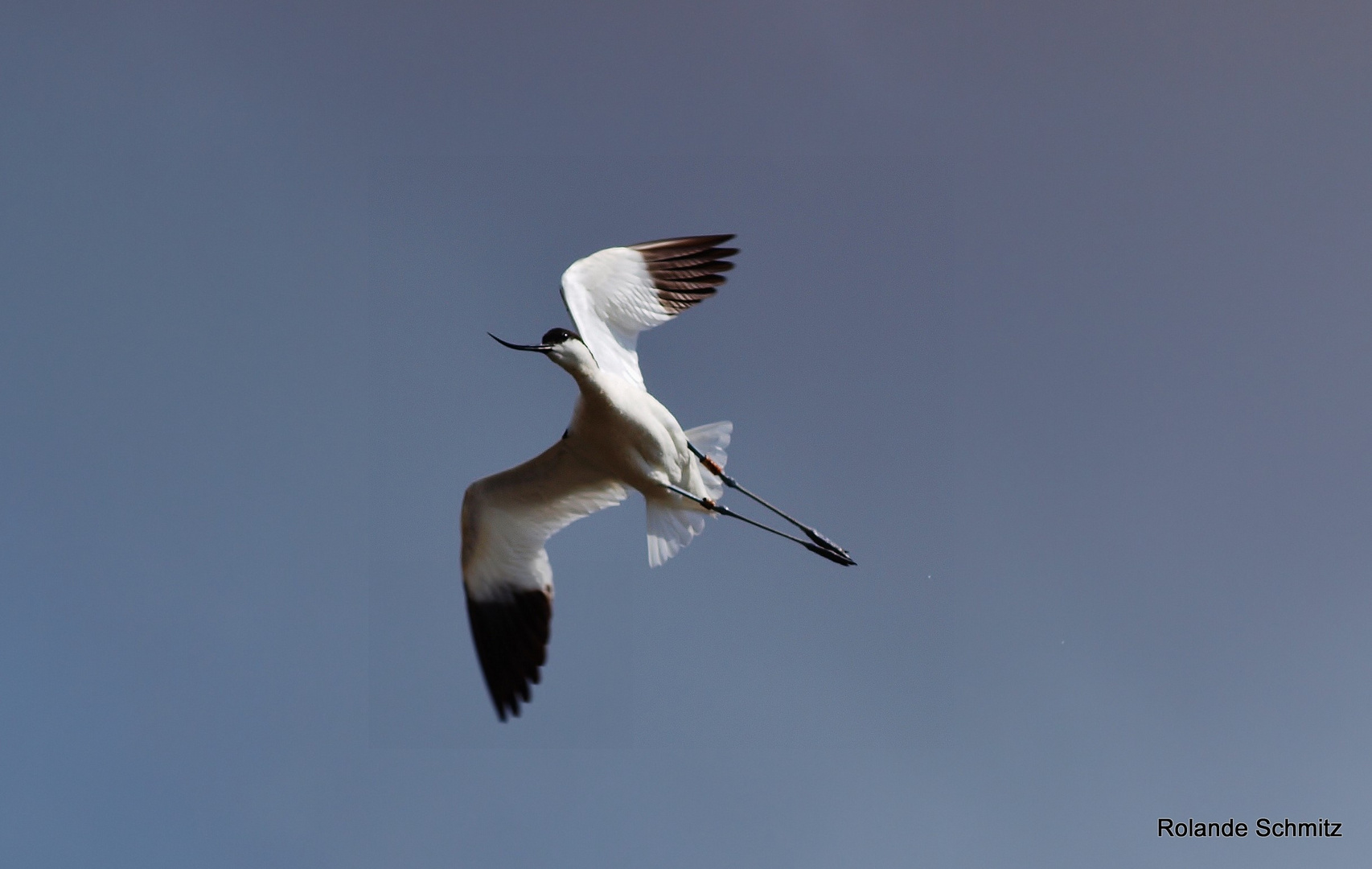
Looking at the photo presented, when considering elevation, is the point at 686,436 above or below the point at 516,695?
above

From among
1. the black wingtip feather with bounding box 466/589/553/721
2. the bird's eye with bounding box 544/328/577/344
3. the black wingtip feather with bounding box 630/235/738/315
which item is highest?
the black wingtip feather with bounding box 630/235/738/315

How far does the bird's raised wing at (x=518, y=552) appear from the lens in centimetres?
727

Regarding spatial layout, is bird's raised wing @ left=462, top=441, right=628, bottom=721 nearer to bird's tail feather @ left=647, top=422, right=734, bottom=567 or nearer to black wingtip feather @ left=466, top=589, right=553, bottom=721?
black wingtip feather @ left=466, top=589, right=553, bottom=721

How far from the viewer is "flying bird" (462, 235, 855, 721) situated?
681 cm

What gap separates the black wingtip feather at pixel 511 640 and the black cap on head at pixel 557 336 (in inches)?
71.9

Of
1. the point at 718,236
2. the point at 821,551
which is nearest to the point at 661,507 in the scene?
the point at 821,551

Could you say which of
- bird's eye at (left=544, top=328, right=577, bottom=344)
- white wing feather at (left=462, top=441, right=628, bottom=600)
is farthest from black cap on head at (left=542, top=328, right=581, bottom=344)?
white wing feather at (left=462, top=441, right=628, bottom=600)

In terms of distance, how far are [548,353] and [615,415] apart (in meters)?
0.56

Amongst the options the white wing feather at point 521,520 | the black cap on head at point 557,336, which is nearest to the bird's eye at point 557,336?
the black cap on head at point 557,336

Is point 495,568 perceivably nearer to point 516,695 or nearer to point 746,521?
point 516,695

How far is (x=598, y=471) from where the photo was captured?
24.2 ft

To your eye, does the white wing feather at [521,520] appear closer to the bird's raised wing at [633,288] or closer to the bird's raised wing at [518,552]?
the bird's raised wing at [518,552]

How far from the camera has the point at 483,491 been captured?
24.3ft

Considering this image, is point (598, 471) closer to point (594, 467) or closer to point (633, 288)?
point (594, 467)
